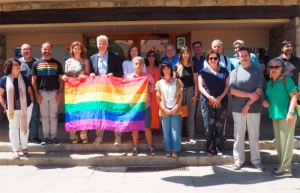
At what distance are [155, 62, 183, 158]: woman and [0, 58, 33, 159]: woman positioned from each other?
233cm

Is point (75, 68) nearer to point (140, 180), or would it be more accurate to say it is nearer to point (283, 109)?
point (140, 180)

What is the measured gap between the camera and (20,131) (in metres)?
5.45

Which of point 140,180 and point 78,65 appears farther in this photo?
point 78,65

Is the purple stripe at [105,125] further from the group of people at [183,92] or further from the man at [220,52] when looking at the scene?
the man at [220,52]

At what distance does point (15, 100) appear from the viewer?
537 cm

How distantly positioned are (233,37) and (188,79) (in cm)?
354

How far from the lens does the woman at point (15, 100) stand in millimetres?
5320

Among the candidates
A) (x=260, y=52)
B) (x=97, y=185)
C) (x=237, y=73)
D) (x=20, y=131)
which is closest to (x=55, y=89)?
(x=20, y=131)

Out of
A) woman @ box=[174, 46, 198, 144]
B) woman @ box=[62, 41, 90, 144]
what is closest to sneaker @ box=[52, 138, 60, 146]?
woman @ box=[62, 41, 90, 144]

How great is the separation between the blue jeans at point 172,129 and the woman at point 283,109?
4.80ft

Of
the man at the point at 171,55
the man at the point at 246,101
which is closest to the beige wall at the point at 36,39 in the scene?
the man at the point at 171,55

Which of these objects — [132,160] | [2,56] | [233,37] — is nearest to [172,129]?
[132,160]

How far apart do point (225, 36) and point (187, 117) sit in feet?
11.8

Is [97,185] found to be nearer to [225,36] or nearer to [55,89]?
[55,89]
